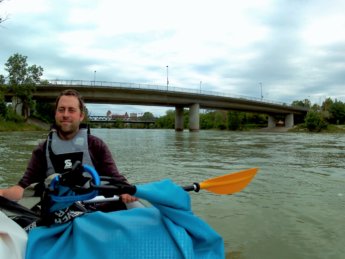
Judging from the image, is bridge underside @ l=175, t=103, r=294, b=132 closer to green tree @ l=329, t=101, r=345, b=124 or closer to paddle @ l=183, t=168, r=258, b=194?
green tree @ l=329, t=101, r=345, b=124

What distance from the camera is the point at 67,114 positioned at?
2678 millimetres

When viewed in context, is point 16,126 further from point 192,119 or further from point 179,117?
point 179,117

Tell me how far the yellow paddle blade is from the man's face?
1.15 metres

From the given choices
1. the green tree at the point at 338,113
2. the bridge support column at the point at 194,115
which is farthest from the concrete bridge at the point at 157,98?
the green tree at the point at 338,113

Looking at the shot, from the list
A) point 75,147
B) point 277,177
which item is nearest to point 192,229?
point 75,147

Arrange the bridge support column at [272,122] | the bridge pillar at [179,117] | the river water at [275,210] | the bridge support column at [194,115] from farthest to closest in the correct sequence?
1. the bridge support column at [272,122]
2. the bridge pillar at [179,117]
3. the bridge support column at [194,115]
4. the river water at [275,210]

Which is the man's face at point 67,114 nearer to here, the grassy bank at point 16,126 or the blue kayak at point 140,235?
the blue kayak at point 140,235

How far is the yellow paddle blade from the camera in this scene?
2762 millimetres

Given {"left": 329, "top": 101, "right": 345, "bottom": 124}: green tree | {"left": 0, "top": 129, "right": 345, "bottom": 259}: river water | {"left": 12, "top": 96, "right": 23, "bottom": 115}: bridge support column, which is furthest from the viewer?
{"left": 329, "top": 101, "right": 345, "bottom": 124}: green tree

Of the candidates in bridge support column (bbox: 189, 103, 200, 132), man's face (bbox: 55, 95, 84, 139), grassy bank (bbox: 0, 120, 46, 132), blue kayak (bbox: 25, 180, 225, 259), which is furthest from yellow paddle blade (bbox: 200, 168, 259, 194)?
bridge support column (bbox: 189, 103, 200, 132)

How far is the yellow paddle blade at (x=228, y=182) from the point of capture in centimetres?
276

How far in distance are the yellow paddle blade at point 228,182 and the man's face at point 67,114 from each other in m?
1.15

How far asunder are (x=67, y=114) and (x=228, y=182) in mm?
1450

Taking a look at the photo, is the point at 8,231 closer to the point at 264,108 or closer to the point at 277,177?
the point at 277,177
